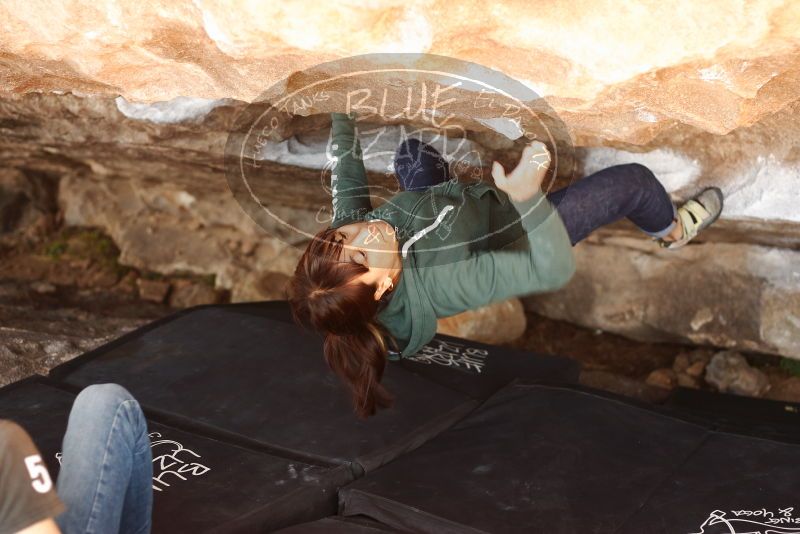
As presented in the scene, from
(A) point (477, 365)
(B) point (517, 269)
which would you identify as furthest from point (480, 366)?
(B) point (517, 269)

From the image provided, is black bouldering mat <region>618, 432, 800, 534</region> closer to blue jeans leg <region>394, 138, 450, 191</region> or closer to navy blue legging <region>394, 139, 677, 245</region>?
navy blue legging <region>394, 139, 677, 245</region>

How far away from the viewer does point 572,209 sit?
2201mm

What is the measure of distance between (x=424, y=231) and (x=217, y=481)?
0.84 m

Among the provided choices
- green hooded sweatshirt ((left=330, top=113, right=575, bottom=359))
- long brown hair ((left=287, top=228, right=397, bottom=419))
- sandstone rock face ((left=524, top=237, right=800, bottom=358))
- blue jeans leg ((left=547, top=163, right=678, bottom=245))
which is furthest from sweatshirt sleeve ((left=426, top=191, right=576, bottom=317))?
sandstone rock face ((left=524, top=237, right=800, bottom=358))

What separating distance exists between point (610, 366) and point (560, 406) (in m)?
1.05

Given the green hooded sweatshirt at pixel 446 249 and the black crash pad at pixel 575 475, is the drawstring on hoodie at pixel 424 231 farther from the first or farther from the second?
the black crash pad at pixel 575 475

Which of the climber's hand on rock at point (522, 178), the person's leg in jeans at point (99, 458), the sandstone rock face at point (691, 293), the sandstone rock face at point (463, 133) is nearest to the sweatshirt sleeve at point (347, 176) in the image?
the sandstone rock face at point (463, 133)

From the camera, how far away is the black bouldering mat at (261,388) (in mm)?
2521

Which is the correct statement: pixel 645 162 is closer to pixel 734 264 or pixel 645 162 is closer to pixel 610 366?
pixel 734 264

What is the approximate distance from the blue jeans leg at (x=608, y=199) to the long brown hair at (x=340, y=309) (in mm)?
526

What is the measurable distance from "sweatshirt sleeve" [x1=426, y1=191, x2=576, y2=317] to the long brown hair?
0.50 ft

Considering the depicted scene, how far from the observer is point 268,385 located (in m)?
2.80

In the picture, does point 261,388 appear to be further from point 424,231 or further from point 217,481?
point 424,231

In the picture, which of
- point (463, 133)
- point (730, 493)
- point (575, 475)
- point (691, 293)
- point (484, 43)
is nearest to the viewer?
point (484, 43)
